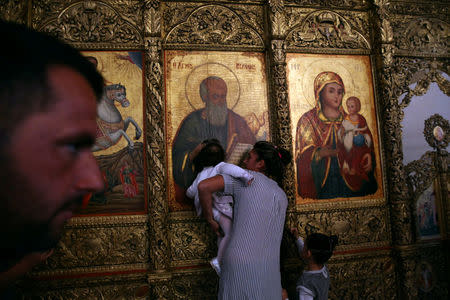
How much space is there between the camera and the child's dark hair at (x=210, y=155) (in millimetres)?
3367

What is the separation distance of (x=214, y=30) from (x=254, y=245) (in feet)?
9.34

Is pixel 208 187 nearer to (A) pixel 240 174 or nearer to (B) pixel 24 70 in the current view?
(A) pixel 240 174

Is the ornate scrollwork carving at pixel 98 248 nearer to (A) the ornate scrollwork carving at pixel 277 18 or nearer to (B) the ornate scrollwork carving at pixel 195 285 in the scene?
(B) the ornate scrollwork carving at pixel 195 285

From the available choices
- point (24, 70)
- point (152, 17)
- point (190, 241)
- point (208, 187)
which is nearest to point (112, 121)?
point (152, 17)

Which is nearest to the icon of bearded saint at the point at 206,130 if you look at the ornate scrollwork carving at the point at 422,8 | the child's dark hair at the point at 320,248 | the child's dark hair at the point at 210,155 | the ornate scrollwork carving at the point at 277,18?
the child's dark hair at the point at 210,155

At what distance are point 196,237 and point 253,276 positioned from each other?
1326 millimetres

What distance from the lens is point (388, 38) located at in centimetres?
406

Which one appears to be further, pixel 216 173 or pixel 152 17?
pixel 152 17

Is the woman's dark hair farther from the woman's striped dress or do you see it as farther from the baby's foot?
the baby's foot

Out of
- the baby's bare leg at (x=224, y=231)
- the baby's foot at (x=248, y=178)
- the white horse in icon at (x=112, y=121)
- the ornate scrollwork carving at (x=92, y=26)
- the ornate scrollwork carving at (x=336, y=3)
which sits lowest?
the baby's bare leg at (x=224, y=231)

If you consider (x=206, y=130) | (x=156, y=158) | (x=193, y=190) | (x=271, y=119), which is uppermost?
(x=271, y=119)

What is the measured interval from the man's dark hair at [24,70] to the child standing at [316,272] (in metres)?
2.90

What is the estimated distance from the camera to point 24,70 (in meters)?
0.29

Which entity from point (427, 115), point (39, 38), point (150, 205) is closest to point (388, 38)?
point (427, 115)
